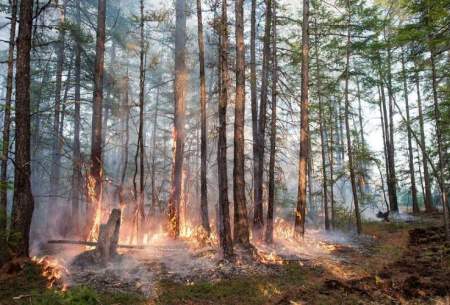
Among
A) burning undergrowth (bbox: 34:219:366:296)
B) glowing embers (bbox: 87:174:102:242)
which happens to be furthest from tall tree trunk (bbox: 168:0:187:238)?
glowing embers (bbox: 87:174:102:242)

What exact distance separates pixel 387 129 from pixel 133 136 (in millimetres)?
33597

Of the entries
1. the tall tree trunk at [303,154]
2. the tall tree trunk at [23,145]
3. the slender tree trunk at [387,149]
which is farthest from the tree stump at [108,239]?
the slender tree trunk at [387,149]

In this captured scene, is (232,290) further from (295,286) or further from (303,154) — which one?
(303,154)

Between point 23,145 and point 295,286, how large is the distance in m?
7.39

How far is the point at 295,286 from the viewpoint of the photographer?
766 cm

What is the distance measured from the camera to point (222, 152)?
9.63 metres

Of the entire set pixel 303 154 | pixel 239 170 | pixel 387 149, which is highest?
pixel 387 149

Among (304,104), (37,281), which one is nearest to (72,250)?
(37,281)

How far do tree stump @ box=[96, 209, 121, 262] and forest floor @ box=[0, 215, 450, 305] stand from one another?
4.99 ft

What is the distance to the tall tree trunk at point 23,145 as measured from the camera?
24.3 feet

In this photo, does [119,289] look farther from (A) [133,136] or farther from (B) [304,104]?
(A) [133,136]

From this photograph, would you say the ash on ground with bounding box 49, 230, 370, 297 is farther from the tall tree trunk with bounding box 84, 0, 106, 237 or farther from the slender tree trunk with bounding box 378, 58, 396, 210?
the slender tree trunk with bounding box 378, 58, 396, 210

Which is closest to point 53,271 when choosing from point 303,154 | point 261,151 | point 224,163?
point 224,163

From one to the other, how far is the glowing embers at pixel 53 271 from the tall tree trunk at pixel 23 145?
0.48 metres
